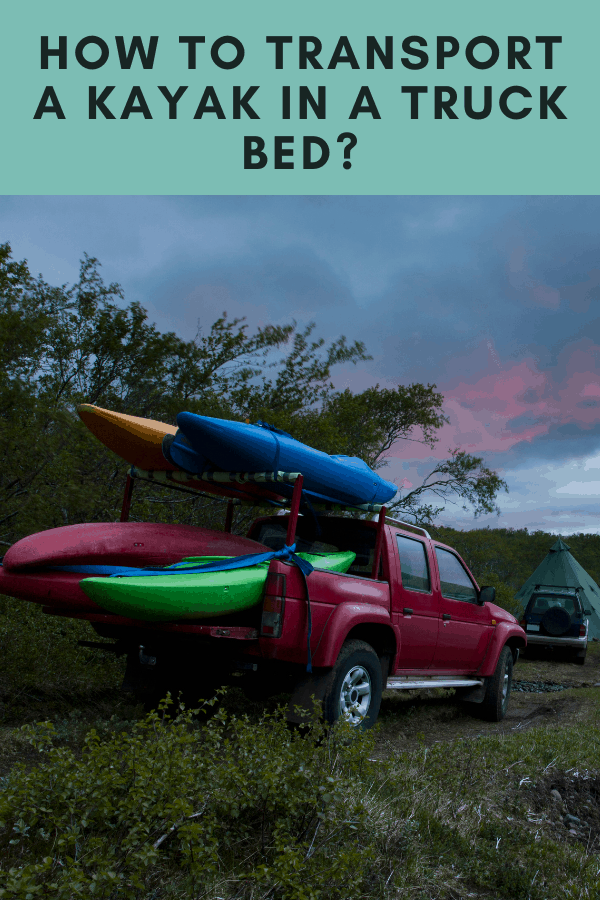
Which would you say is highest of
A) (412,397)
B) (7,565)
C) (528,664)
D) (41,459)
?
(412,397)

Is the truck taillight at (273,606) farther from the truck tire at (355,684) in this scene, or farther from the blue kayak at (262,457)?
the blue kayak at (262,457)

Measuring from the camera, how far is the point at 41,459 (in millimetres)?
6820

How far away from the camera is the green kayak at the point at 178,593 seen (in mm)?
4098

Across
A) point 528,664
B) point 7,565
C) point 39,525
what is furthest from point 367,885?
point 528,664

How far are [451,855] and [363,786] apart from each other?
1.76 feet

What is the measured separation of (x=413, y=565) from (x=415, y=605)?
1.24 ft

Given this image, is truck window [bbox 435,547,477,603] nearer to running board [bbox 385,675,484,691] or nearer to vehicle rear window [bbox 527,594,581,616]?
running board [bbox 385,675,484,691]

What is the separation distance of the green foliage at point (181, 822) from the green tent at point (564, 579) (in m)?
20.3

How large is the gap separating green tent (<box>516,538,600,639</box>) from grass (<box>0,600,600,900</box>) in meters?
18.4

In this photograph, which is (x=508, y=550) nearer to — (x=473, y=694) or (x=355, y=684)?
(x=473, y=694)

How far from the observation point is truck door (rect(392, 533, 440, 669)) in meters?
5.81

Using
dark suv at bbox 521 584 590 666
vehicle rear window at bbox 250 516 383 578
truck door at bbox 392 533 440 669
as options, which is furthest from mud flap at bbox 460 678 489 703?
dark suv at bbox 521 584 590 666

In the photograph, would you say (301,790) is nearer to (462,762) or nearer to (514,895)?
(514,895)

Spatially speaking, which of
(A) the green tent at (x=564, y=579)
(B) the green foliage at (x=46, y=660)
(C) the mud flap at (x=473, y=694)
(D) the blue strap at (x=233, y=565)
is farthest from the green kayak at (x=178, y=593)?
(A) the green tent at (x=564, y=579)
